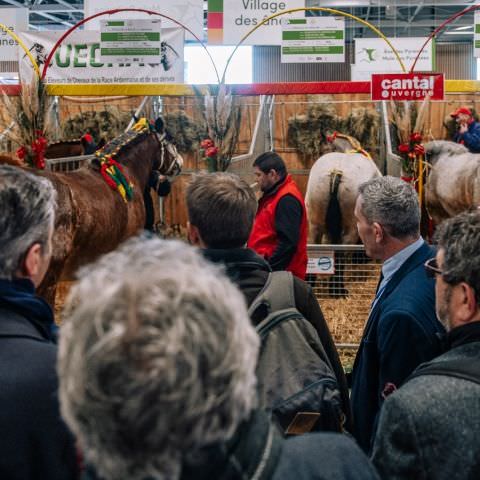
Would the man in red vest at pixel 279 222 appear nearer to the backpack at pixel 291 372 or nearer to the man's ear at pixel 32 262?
the backpack at pixel 291 372

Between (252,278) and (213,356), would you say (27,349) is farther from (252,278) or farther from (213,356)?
(252,278)

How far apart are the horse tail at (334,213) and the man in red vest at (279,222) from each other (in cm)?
158

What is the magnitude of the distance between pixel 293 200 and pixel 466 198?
206cm

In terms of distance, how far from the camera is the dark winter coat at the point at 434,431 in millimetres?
1460

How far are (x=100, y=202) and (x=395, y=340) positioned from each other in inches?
133

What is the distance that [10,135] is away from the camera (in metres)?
4.79

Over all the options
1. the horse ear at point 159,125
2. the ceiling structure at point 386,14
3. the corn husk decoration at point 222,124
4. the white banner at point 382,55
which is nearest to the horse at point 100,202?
the horse ear at point 159,125

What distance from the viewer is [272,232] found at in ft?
15.9

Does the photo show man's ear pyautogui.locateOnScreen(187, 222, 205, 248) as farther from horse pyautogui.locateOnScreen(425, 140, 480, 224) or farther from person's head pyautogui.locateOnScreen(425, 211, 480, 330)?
horse pyautogui.locateOnScreen(425, 140, 480, 224)

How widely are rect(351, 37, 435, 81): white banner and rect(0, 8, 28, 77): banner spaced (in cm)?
497

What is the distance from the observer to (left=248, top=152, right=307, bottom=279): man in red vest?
4719 millimetres

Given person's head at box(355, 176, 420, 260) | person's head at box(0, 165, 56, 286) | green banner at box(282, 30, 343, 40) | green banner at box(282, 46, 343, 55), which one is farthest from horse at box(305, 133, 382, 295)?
person's head at box(0, 165, 56, 286)

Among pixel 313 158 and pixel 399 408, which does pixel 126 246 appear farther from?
pixel 313 158

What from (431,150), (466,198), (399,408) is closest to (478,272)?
(399,408)
